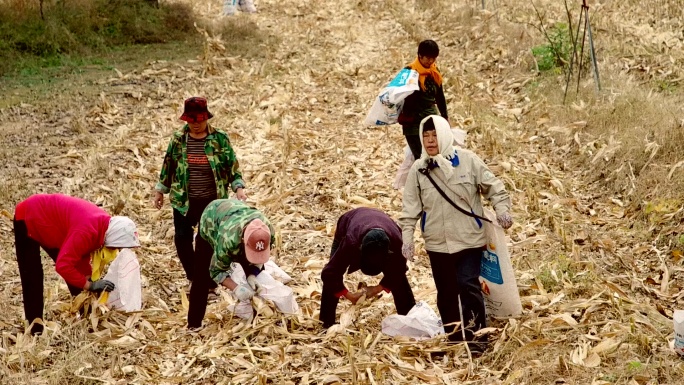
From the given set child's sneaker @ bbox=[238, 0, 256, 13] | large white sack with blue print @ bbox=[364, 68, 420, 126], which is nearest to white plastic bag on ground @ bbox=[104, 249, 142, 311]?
large white sack with blue print @ bbox=[364, 68, 420, 126]

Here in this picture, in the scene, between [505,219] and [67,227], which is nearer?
[505,219]

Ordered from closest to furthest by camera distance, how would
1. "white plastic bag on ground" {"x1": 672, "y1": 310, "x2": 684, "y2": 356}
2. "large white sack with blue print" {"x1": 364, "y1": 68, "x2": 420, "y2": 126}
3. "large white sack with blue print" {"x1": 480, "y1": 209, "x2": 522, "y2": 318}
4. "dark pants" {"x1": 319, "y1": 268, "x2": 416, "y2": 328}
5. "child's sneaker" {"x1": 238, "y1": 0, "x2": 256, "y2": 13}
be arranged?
1. "white plastic bag on ground" {"x1": 672, "y1": 310, "x2": 684, "y2": 356}
2. "large white sack with blue print" {"x1": 480, "y1": 209, "x2": 522, "y2": 318}
3. "dark pants" {"x1": 319, "y1": 268, "x2": 416, "y2": 328}
4. "large white sack with blue print" {"x1": 364, "y1": 68, "x2": 420, "y2": 126}
5. "child's sneaker" {"x1": 238, "y1": 0, "x2": 256, "y2": 13}

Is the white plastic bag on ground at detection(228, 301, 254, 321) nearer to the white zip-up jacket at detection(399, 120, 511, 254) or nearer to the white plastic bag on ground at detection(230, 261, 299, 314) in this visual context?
the white plastic bag on ground at detection(230, 261, 299, 314)

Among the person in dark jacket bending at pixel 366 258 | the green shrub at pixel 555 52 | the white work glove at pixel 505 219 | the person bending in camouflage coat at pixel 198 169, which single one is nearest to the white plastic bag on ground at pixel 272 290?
the person in dark jacket bending at pixel 366 258

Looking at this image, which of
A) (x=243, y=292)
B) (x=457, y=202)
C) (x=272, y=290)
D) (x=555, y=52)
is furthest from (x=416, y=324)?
(x=555, y=52)

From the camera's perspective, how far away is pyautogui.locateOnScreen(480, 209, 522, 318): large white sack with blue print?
5675mm

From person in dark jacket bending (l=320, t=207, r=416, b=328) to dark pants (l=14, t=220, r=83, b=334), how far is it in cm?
204

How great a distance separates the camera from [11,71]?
13.3 m

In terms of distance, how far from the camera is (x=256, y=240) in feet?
17.7

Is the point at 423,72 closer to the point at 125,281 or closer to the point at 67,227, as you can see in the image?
the point at 125,281

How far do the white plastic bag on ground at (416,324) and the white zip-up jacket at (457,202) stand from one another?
1.69 feet

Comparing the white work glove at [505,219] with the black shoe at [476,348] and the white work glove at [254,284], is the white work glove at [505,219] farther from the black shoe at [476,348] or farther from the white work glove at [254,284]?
the white work glove at [254,284]

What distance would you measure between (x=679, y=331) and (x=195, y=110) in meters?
3.70

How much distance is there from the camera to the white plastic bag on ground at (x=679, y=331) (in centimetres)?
513
